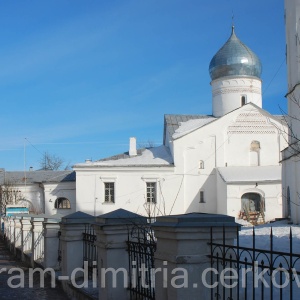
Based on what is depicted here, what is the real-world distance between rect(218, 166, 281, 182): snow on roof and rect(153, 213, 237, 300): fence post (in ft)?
84.4

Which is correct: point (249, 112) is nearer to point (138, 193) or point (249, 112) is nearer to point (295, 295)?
point (138, 193)

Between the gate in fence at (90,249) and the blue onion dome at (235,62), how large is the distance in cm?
2848

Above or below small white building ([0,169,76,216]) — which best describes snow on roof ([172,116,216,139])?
above

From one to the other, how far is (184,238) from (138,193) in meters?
28.5

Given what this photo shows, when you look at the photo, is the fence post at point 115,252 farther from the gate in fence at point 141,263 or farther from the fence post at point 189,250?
→ the fence post at point 189,250

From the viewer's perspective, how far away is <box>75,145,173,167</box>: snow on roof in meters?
32.7

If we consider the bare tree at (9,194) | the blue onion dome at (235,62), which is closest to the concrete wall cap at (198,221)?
the blue onion dome at (235,62)

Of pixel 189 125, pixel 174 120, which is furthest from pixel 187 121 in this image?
pixel 189 125

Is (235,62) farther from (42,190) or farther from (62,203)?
(42,190)

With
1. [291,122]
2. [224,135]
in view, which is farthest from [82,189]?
[291,122]

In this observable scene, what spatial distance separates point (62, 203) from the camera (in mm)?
37031

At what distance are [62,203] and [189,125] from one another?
11.1 m

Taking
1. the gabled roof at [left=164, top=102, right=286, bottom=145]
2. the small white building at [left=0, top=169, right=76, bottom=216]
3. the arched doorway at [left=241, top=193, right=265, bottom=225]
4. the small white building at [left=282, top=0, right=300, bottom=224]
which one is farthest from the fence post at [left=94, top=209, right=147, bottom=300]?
the small white building at [left=0, top=169, right=76, bottom=216]

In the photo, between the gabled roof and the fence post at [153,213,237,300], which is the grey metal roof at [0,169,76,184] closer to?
the gabled roof
